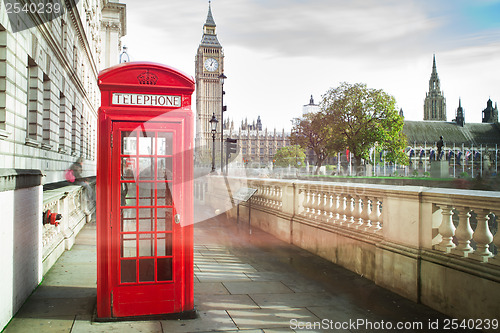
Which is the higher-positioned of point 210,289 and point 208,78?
point 208,78

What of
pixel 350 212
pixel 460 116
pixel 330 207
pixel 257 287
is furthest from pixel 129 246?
pixel 460 116

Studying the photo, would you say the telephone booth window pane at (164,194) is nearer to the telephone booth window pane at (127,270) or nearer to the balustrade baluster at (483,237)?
the telephone booth window pane at (127,270)

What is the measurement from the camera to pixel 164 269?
497 cm

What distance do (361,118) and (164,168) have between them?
4664 cm

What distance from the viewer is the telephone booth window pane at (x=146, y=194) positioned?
15.7 ft

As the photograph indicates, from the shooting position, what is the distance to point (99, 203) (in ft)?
15.3

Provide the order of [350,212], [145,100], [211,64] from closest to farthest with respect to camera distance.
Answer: [145,100]
[350,212]
[211,64]

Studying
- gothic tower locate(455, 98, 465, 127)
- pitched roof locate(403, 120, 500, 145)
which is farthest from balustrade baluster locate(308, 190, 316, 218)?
gothic tower locate(455, 98, 465, 127)

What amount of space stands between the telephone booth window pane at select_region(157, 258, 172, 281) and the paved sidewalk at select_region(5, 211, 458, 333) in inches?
19.1

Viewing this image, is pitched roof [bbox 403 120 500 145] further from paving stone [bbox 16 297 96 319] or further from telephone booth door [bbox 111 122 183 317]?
paving stone [bbox 16 297 96 319]

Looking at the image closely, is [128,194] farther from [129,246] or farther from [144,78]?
[144,78]

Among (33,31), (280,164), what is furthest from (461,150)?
(33,31)

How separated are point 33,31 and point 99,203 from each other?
39.9ft

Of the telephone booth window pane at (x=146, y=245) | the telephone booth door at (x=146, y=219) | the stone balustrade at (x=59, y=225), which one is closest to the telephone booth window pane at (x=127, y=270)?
the telephone booth door at (x=146, y=219)
